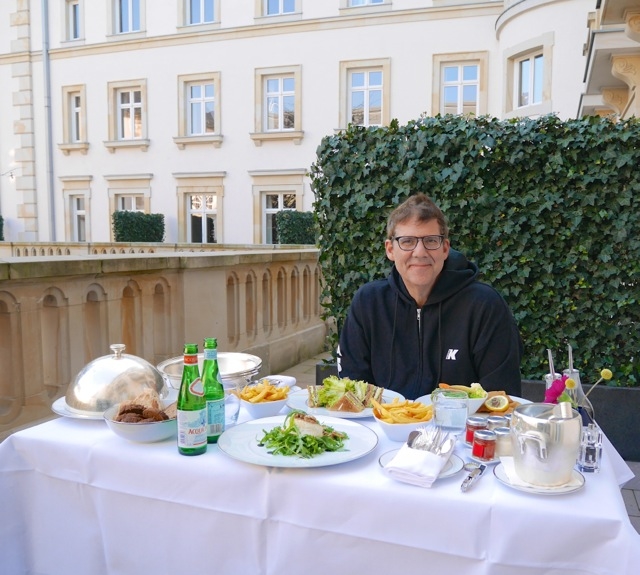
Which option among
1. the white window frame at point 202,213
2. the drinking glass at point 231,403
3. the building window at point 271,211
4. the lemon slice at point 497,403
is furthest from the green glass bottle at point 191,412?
the white window frame at point 202,213

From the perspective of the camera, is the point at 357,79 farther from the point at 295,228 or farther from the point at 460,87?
the point at 295,228

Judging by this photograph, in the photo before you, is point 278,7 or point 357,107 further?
point 278,7

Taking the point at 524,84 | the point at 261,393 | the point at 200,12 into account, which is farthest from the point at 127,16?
the point at 261,393

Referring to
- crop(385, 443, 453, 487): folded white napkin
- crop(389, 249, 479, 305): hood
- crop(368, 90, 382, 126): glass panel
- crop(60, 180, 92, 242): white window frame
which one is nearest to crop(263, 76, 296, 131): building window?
crop(368, 90, 382, 126): glass panel

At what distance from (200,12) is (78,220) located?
28.3 ft

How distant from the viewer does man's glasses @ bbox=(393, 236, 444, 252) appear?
8.20 feet

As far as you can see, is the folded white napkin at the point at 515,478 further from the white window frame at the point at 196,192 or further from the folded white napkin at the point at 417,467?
the white window frame at the point at 196,192

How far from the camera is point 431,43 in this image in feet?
55.1

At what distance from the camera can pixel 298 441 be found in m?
1.70

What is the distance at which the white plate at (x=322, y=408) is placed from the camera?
2.05 m

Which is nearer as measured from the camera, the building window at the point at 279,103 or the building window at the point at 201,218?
the building window at the point at 279,103

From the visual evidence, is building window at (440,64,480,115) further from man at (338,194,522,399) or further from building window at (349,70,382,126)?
man at (338,194,522,399)

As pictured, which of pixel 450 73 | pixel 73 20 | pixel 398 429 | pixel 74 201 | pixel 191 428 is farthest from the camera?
pixel 74 201

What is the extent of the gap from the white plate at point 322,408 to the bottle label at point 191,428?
47cm
